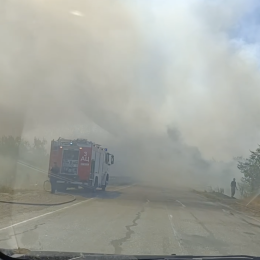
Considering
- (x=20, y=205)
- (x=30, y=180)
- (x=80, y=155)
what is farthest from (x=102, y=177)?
(x=20, y=205)

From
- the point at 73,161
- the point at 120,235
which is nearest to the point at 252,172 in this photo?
the point at 73,161

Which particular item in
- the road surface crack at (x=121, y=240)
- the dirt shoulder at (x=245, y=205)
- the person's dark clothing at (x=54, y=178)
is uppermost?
the person's dark clothing at (x=54, y=178)

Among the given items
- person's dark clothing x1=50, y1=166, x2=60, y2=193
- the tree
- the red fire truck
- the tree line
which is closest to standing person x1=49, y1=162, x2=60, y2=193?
person's dark clothing x1=50, y1=166, x2=60, y2=193

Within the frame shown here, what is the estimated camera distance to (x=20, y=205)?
52.6 feet

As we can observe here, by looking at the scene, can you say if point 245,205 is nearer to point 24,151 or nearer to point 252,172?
point 252,172

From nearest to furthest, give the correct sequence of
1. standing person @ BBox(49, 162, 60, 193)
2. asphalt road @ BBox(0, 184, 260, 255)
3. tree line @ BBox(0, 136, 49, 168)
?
asphalt road @ BBox(0, 184, 260, 255)
standing person @ BBox(49, 162, 60, 193)
tree line @ BBox(0, 136, 49, 168)

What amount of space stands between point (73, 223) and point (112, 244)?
11.3 feet

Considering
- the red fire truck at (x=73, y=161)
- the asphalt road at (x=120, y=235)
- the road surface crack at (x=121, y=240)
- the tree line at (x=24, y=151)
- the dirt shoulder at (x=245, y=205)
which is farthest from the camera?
the tree line at (x=24, y=151)

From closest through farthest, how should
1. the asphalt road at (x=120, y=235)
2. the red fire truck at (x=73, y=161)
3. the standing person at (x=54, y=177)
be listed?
the asphalt road at (x=120, y=235), the standing person at (x=54, y=177), the red fire truck at (x=73, y=161)

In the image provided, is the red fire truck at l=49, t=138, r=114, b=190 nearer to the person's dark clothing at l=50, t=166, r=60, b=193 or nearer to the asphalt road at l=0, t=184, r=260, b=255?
the person's dark clothing at l=50, t=166, r=60, b=193

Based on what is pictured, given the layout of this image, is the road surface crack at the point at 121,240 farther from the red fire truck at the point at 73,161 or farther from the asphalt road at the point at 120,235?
the red fire truck at the point at 73,161

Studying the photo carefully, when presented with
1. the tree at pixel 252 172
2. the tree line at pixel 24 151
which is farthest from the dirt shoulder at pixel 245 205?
the tree line at pixel 24 151

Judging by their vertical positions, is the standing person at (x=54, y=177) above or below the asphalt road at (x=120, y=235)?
above

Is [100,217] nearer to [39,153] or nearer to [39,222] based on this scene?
[39,222]
